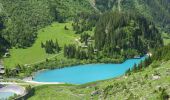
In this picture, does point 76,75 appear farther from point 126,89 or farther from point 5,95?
point 126,89

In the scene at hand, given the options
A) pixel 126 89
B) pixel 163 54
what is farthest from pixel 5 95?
pixel 126 89

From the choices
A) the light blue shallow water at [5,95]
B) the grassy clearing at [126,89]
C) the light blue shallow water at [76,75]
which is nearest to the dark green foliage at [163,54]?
the grassy clearing at [126,89]

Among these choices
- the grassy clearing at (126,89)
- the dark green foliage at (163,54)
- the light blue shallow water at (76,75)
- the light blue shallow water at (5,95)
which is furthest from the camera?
the light blue shallow water at (76,75)

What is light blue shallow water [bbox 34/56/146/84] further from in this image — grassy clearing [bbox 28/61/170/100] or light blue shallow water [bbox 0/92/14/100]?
grassy clearing [bbox 28/61/170/100]

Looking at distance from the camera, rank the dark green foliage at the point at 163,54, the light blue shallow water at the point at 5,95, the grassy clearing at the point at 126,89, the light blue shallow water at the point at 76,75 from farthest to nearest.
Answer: the light blue shallow water at the point at 76,75 → the light blue shallow water at the point at 5,95 → the dark green foliage at the point at 163,54 → the grassy clearing at the point at 126,89

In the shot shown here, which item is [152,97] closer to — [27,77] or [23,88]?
[23,88]

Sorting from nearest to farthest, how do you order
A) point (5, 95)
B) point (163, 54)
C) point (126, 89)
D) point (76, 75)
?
point (126, 89) → point (163, 54) → point (5, 95) → point (76, 75)

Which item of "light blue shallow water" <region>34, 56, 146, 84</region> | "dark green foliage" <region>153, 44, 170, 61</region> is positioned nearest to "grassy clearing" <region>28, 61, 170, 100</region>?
"dark green foliage" <region>153, 44, 170, 61</region>

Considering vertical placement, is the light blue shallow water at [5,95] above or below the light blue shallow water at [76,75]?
above

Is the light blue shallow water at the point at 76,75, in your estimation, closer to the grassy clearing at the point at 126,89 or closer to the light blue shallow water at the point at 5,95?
the light blue shallow water at the point at 5,95

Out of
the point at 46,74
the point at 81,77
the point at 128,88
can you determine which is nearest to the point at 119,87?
the point at 128,88
